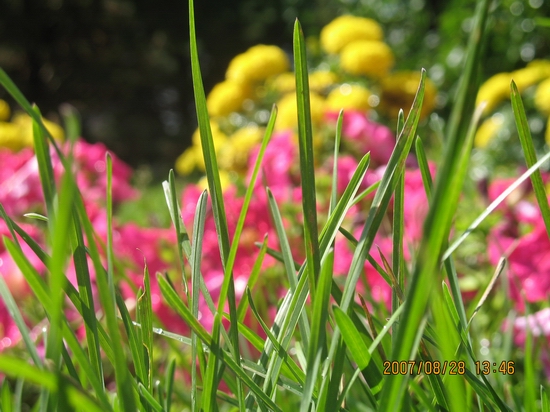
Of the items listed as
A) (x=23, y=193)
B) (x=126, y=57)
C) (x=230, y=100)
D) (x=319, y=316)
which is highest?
(x=126, y=57)

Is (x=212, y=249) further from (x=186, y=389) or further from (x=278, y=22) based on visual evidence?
(x=278, y=22)

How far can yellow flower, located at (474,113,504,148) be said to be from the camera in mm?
1207

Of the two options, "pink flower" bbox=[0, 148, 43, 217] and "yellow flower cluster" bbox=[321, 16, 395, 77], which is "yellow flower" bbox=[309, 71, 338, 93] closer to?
"yellow flower cluster" bbox=[321, 16, 395, 77]

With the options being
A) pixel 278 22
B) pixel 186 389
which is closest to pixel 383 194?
pixel 186 389

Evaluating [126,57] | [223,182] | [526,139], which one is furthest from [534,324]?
[126,57]

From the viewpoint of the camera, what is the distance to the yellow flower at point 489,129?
47.5 inches

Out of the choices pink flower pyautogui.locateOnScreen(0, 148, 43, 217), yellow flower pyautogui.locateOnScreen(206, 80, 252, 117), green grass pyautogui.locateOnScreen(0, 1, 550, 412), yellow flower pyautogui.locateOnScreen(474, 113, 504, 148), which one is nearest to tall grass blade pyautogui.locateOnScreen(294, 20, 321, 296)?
green grass pyautogui.locateOnScreen(0, 1, 550, 412)

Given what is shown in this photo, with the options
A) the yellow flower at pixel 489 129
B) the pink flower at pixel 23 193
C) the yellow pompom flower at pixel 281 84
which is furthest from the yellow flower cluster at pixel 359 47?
the pink flower at pixel 23 193

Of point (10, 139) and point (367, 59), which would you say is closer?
point (367, 59)

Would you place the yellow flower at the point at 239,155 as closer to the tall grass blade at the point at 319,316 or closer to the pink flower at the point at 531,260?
the pink flower at the point at 531,260

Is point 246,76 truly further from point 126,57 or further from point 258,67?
point 126,57

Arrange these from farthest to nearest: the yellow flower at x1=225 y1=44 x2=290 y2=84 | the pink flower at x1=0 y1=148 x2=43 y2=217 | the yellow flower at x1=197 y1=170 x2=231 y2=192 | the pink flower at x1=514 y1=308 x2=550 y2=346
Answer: the yellow flower at x1=225 y1=44 x2=290 y2=84 < the yellow flower at x1=197 y1=170 x2=231 y2=192 < the pink flower at x1=0 y1=148 x2=43 y2=217 < the pink flower at x1=514 y1=308 x2=550 y2=346

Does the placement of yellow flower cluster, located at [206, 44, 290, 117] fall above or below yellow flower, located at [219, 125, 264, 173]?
above

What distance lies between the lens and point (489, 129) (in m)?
1.23
